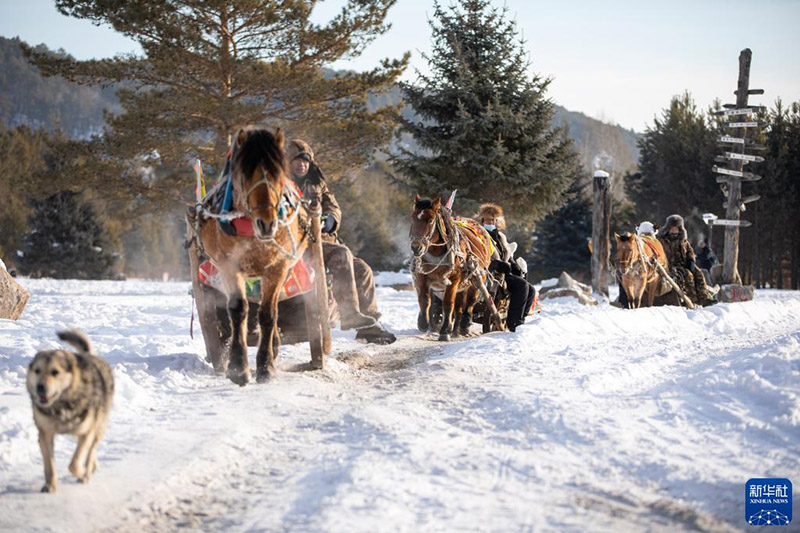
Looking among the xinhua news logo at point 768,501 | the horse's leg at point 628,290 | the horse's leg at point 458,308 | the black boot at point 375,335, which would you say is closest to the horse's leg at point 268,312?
the black boot at point 375,335

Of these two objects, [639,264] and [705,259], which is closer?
[639,264]

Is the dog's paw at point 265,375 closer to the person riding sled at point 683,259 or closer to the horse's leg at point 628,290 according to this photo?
the horse's leg at point 628,290

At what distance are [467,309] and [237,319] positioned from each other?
5874 mm

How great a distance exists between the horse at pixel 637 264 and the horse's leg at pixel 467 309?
15.0 ft

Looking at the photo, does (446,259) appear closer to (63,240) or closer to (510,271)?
(510,271)

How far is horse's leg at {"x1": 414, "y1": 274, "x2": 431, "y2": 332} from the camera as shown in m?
11.9

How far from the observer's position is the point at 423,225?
11.2m

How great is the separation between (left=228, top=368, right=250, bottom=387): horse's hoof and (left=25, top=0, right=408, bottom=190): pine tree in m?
15.8

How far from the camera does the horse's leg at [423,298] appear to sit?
11914mm

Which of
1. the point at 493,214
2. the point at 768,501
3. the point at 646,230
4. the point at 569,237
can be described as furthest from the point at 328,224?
the point at 569,237

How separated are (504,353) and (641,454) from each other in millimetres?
4030

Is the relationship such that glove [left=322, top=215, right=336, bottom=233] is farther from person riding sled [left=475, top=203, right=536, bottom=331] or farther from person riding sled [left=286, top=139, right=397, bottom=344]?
person riding sled [left=475, top=203, right=536, bottom=331]

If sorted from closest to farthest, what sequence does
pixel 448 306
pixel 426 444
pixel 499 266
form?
pixel 426 444 → pixel 448 306 → pixel 499 266

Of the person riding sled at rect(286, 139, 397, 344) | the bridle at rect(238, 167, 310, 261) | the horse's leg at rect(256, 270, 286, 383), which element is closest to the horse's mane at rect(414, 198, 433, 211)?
the person riding sled at rect(286, 139, 397, 344)
